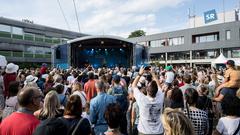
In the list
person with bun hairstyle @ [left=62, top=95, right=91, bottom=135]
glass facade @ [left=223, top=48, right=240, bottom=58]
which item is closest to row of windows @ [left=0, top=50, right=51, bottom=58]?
glass facade @ [left=223, top=48, right=240, bottom=58]

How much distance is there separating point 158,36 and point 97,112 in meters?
67.5

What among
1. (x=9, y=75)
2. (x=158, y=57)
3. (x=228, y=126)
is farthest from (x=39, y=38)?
(x=228, y=126)

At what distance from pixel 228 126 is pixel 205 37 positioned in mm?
60029

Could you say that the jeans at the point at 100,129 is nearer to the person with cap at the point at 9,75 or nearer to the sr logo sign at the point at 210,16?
the person with cap at the point at 9,75

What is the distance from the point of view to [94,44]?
89.3ft

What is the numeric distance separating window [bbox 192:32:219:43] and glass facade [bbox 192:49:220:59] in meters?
2.05

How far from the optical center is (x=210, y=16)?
217 ft

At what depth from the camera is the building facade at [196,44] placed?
55.9 metres

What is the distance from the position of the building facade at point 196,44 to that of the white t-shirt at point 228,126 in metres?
47.5

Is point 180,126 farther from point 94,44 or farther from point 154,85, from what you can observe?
point 94,44

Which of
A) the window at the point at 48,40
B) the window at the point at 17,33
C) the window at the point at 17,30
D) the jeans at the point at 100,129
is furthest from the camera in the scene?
the window at the point at 48,40

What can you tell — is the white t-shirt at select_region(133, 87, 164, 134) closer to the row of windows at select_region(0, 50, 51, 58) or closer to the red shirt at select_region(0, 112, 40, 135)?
the red shirt at select_region(0, 112, 40, 135)

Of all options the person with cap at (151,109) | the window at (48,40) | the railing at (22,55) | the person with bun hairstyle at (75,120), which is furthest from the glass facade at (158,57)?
the person with bun hairstyle at (75,120)

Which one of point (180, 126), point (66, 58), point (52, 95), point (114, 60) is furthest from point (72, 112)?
point (114, 60)
